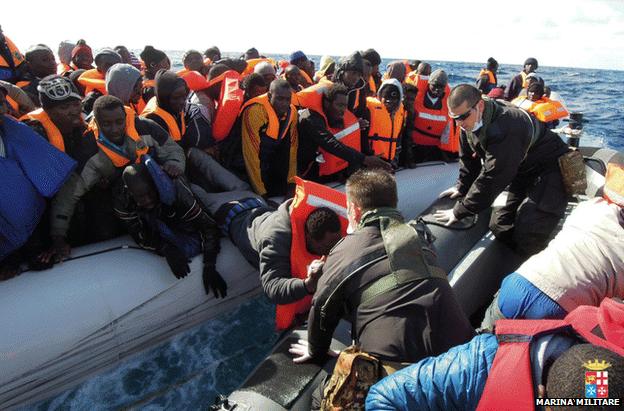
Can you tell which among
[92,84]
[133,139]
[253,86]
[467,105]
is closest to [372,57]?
[253,86]

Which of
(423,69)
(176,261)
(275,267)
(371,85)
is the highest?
(423,69)

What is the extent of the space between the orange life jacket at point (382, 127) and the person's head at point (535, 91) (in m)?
3.39

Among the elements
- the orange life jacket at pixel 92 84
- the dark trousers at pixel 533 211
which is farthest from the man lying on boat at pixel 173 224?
the dark trousers at pixel 533 211

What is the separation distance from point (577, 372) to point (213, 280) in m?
2.24

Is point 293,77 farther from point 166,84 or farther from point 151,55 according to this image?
point 166,84

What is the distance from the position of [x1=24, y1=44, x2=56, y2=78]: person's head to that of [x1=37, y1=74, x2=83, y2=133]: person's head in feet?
6.41

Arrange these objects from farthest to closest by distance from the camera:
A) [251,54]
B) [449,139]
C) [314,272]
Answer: [251,54] → [449,139] → [314,272]

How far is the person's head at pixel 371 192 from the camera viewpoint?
168 cm

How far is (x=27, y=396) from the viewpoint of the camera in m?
2.32

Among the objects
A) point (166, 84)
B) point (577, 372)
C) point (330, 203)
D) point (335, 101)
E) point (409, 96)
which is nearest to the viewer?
point (577, 372)

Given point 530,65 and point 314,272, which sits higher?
point 530,65

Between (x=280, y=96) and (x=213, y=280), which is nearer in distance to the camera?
(x=213, y=280)

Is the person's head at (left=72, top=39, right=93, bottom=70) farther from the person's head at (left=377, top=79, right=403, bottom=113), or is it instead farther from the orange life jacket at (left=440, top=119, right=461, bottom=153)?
the orange life jacket at (left=440, top=119, right=461, bottom=153)

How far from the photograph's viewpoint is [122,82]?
10.5 feet
